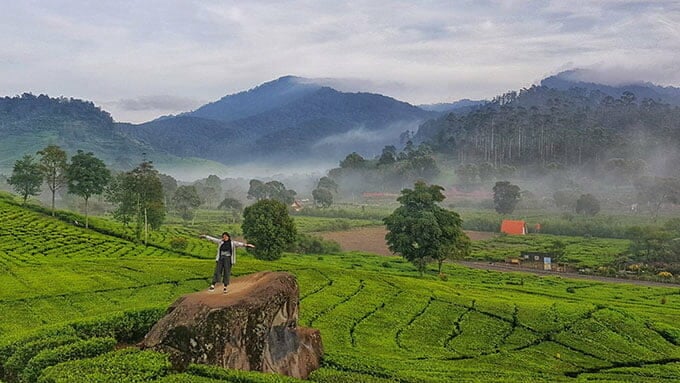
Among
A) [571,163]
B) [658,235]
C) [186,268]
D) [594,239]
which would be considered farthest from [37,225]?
[571,163]

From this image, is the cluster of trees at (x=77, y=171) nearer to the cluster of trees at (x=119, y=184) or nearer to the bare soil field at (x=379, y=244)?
the cluster of trees at (x=119, y=184)

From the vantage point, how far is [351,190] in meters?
191

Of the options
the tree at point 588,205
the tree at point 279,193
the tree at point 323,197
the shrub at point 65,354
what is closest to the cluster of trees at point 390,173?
the tree at point 323,197

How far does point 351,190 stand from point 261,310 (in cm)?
17675

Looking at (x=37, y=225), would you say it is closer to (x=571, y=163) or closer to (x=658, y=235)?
(x=658, y=235)

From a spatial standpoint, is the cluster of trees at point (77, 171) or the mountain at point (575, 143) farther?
the mountain at point (575, 143)

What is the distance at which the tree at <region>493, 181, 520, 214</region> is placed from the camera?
4806 inches

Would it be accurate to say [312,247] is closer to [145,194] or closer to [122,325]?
[145,194]

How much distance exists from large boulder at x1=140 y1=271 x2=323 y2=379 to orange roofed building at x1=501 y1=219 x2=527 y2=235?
9418 centimetres

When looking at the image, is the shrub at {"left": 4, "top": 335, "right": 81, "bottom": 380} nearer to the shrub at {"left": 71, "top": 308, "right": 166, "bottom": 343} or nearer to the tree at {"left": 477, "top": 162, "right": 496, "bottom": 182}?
the shrub at {"left": 71, "top": 308, "right": 166, "bottom": 343}

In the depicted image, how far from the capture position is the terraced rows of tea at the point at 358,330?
45.2ft

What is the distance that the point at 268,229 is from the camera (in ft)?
172

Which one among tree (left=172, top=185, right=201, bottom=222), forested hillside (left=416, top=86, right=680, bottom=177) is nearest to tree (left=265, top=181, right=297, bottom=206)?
tree (left=172, top=185, right=201, bottom=222)

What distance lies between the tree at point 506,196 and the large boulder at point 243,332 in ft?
370
